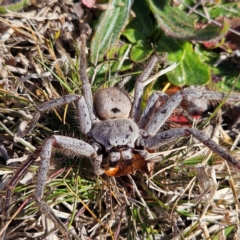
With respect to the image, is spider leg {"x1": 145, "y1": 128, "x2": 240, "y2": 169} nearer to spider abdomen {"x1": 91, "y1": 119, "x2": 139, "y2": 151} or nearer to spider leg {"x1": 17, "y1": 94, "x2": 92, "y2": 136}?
spider abdomen {"x1": 91, "y1": 119, "x2": 139, "y2": 151}

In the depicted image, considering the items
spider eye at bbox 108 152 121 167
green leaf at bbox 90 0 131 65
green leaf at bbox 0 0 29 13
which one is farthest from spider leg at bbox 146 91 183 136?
green leaf at bbox 0 0 29 13

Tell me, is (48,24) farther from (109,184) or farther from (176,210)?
(176,210)

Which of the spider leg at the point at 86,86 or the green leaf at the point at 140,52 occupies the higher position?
the green leaf at the point at 140,52

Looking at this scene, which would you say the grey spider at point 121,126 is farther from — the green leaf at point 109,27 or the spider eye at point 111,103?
the green leaf at point 109,27

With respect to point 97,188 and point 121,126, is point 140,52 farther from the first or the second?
point 97,188

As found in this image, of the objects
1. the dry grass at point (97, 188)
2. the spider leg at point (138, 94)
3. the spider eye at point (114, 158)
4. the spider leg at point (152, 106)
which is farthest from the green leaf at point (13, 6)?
the spider eye at point (114, 158)

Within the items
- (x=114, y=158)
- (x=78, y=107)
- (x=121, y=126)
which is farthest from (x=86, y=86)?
(x=114, y=158)
